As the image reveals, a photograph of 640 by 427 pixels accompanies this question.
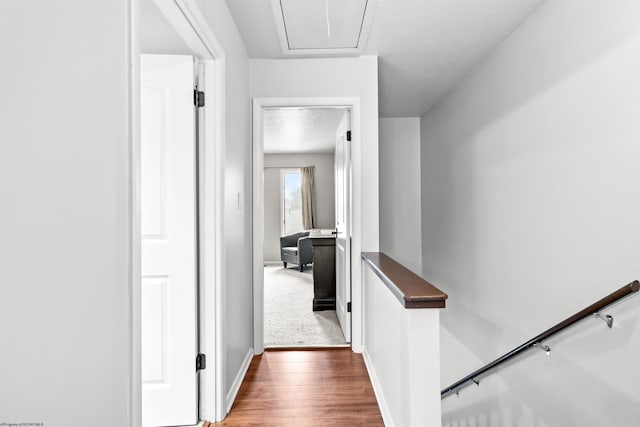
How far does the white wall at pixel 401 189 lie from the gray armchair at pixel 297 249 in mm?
1965

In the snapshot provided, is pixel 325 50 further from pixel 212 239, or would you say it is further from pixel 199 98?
pixel 212 239

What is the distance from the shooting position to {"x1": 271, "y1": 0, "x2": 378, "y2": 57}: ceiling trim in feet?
6.71

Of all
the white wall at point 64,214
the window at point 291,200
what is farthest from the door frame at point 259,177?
the window at point 291,200

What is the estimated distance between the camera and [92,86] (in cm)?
82

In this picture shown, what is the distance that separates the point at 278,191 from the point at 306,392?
5.91 meters

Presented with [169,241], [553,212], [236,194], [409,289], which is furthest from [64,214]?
[553,212]

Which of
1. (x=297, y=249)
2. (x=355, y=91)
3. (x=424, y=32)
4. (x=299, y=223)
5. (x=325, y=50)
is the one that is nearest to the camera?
(x=424, y=32)

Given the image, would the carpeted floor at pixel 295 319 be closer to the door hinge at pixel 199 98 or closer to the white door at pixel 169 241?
the white door at pixel 169 241

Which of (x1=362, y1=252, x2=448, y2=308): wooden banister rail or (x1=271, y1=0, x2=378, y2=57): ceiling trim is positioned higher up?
(x1=271, y1=0, x2=378, y2=57): ceiling trim

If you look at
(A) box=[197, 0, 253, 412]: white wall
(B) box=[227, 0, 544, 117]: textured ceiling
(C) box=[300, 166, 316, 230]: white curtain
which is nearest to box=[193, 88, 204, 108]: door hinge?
(A) box=[197, 0, 253, 412]: white wall

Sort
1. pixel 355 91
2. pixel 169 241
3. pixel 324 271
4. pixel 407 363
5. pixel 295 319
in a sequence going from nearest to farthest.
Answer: pixel 407 363 < pixel 169 241 < pixel 355 91 < pixel 295 319 < pixel 324 271

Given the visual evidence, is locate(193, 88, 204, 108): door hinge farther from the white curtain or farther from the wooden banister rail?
the white curtain

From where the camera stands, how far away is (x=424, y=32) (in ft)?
7.79

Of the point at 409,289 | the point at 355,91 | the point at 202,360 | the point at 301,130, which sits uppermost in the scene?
the point at 301,130
